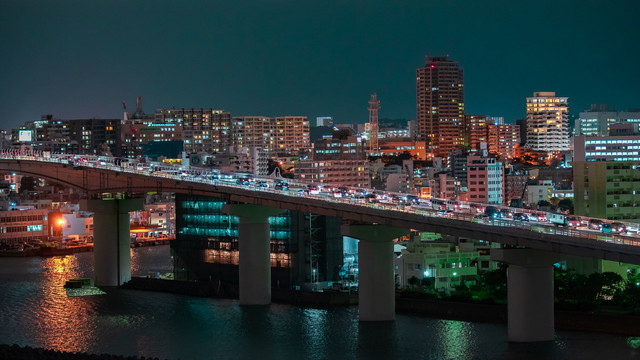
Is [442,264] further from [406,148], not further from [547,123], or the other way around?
[547,123]

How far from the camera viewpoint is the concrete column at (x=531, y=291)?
24.6 metres

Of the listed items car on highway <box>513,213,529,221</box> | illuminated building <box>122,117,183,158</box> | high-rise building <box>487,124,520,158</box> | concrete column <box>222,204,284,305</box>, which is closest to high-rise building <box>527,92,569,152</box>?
high-rise building <box>487,124,520,158</box>

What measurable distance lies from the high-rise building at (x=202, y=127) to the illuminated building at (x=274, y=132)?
1967 mm

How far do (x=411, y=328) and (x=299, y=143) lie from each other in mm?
89442

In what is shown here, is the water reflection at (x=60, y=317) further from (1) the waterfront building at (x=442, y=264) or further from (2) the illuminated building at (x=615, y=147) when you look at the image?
(2) the illuminated building at (x=615, y=147)

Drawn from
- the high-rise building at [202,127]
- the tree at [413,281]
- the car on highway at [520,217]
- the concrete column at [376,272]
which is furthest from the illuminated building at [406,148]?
the car on highway at [520,217]

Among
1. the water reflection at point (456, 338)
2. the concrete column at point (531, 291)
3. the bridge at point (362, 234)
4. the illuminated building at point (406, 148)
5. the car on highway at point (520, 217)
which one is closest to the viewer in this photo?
the bridge at point (362, 234)

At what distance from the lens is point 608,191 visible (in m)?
37.9

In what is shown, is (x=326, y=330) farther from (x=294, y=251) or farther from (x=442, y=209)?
(x=294, y=251)

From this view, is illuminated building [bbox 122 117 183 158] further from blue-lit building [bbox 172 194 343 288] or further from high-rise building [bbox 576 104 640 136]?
blue-lit building [bbox 172 194 343 288]

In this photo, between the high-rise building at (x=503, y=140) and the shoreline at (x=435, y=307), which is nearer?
the shoreline at (x=435, y=307)

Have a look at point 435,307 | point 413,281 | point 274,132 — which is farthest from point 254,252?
point 274,132

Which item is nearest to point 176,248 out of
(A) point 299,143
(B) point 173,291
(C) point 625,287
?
(B) point 173,291

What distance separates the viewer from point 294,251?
35.8 metres
